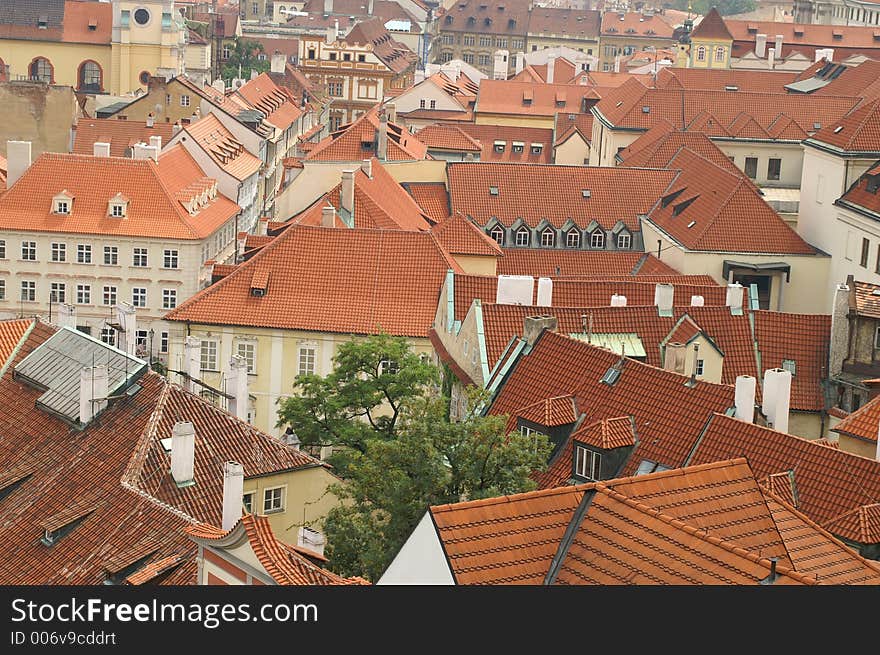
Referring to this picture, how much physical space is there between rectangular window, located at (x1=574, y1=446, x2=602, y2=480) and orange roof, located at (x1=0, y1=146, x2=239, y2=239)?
131 feet

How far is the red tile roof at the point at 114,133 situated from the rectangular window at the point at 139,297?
70.5 feet

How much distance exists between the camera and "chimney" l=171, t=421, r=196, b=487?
38156 millimetres

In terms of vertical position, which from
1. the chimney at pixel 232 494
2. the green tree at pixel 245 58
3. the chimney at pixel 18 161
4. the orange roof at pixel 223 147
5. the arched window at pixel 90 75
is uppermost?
the green tree at pixel 245 58

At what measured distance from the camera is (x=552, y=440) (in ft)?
133

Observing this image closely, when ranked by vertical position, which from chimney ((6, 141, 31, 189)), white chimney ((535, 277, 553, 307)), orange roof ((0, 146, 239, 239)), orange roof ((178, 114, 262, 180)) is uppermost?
orange roof ((178, 114, 262, 180))

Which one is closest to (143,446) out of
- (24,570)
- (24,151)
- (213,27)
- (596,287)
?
(24,570)

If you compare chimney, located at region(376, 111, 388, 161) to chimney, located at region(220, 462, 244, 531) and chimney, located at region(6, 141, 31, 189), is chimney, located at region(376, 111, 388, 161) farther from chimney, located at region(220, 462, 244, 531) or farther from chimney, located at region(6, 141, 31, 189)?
chimney, located at region(220, 462, 244, 531)

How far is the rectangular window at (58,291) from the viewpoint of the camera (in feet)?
251

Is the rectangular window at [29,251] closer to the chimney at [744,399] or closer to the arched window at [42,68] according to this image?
the chimney at [744,399]

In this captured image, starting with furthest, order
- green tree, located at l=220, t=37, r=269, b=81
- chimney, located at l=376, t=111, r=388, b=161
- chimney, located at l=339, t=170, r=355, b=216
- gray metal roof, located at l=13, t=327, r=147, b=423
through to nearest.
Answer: green tree, located at l=220, t=37, r=269, b=81
chimney, located at l=376, t=111, r=388, b=161
chimney, located at l=339, t=170, r=355, b=216
gray metal roof, located at l=13, t=327, r=147, b=423

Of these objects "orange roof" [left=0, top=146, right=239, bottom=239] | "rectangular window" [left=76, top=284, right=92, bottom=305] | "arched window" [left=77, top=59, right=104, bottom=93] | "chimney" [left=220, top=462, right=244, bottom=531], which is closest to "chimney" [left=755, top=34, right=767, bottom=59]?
"arched window" [left=77, top=59, right=104, bottom=93]

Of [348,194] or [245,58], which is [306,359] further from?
[245,58]

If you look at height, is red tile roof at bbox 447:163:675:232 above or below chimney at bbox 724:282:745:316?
above

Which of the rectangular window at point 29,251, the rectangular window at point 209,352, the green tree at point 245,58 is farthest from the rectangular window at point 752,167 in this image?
the green tree at point 245,58
